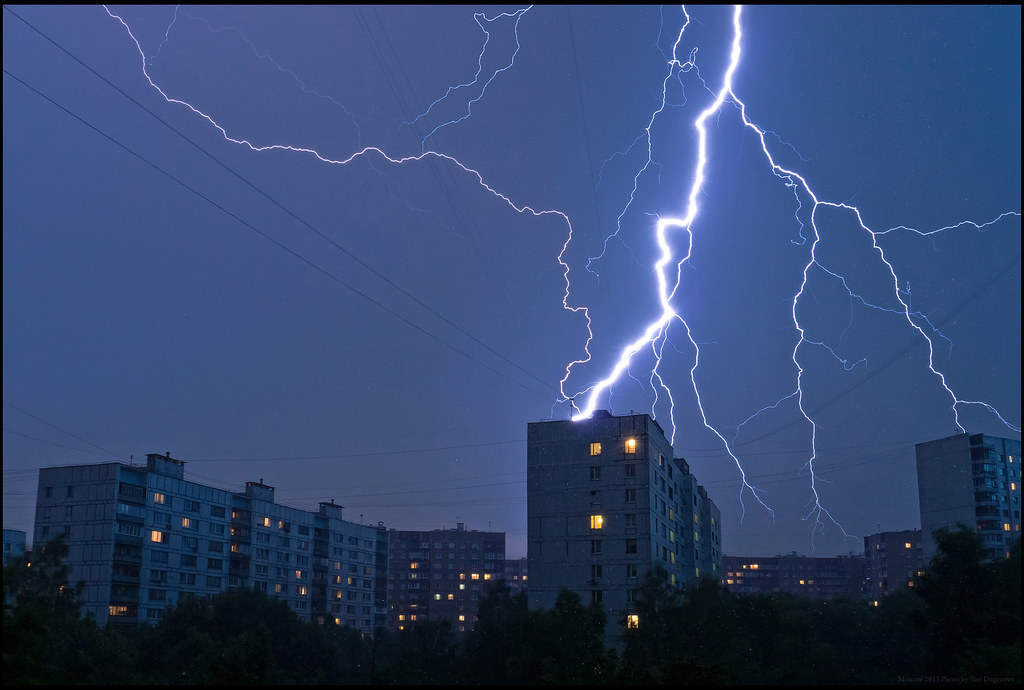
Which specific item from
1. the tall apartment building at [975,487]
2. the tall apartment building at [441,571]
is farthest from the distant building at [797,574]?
the tall apartment building at [975,487]

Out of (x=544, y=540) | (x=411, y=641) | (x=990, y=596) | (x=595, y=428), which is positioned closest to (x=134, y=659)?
(x=411, y=641)

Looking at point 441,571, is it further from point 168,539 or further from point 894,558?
point 168,539

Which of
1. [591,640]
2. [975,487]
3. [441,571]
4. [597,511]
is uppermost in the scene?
[975,487]

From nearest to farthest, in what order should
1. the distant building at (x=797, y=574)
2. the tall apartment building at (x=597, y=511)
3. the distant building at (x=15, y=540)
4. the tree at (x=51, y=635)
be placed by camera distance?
the tree at (x=51, y=635) → the tall apartment building at (x=597, y=511) → the distant building at (x=15, y=540) → the distant building at (x=797, y=574)

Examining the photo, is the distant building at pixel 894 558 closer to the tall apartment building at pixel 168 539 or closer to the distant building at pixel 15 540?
the tall apartment building at pixel 168 539

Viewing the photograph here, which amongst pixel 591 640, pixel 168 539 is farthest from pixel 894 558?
pixel 168 539

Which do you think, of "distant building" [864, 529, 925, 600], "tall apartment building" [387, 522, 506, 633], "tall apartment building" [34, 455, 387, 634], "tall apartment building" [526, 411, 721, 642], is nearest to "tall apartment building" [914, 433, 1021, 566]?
"distant building" [864, 529, 925, 600]

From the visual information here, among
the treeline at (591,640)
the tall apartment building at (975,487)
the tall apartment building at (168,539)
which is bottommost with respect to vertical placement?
the treeline at (591,640)
